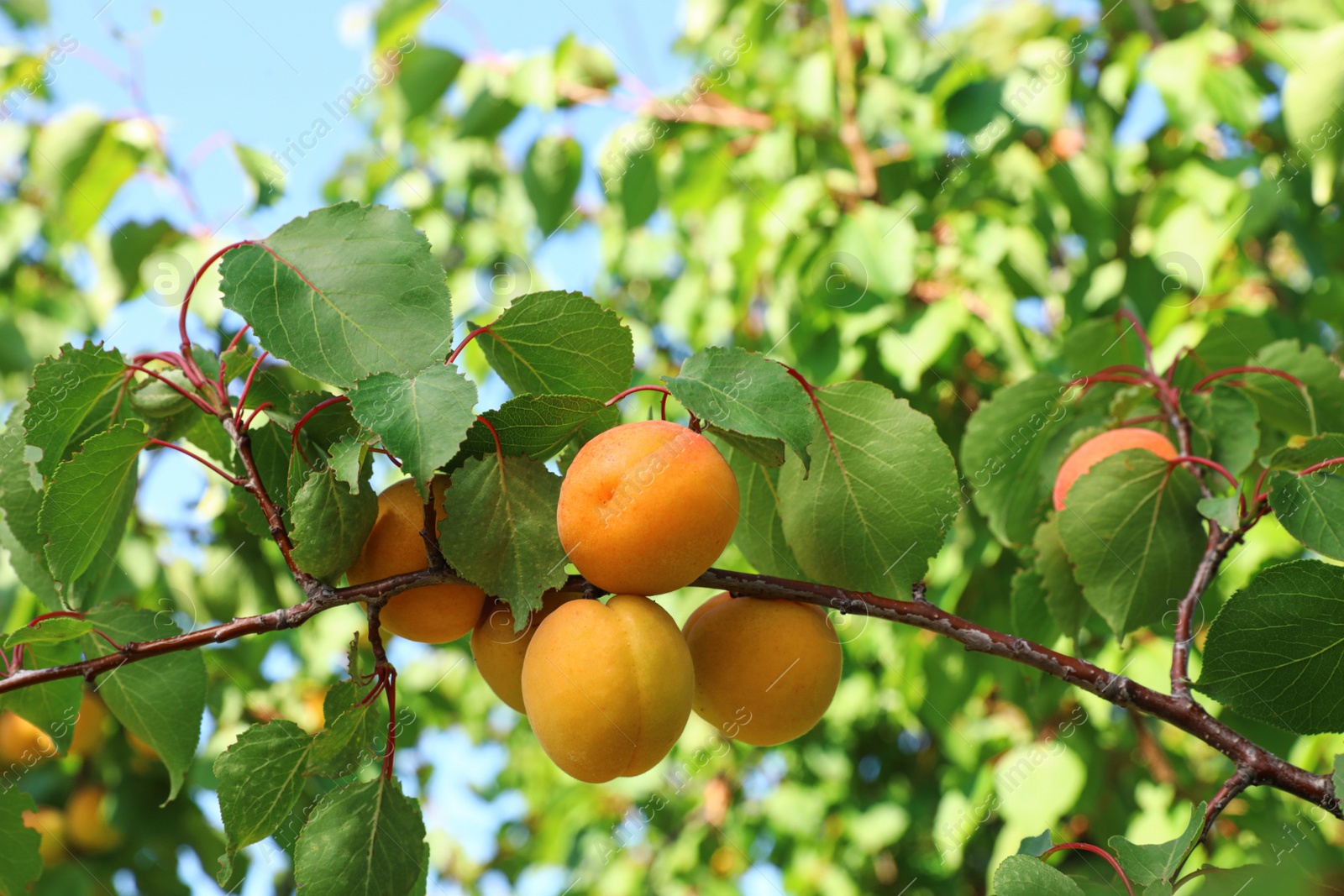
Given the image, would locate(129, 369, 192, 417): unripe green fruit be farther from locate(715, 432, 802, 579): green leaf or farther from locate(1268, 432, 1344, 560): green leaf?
locate(1268, 432, 1344, 560): green leaf

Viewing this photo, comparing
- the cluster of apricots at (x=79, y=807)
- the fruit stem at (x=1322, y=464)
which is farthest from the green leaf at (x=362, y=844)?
the cluster of apricots at (x=79, y=807)

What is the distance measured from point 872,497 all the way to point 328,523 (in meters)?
0.35

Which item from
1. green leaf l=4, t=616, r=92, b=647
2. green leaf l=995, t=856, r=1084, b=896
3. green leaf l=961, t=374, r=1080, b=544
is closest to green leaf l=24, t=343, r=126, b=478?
green leaf l=4, t=616, r=92, b=647

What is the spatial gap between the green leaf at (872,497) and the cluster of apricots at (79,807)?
5.02 ft

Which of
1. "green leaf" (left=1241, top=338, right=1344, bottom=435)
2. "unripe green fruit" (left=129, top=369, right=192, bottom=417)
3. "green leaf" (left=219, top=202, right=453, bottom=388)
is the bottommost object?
"green leaf" (left=1241, top=338, right=1344, bottom=435)

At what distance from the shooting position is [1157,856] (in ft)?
1.83

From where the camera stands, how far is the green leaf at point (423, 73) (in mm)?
1934

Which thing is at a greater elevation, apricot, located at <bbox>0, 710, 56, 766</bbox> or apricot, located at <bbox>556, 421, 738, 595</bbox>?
apricot, located at <bbox>556, 421, 738, 595</bbox>

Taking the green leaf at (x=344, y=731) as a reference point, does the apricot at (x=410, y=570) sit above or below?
above

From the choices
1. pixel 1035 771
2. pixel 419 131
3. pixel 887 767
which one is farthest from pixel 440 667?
pixel 1035 771

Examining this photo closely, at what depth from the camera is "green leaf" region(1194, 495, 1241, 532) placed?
26.6 inches

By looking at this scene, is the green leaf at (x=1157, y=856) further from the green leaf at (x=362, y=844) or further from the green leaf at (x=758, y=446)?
the green leaf at (x=362, y=844)

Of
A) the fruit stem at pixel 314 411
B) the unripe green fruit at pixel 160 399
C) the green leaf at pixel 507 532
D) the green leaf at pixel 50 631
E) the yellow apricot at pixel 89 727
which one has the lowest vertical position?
the yellow apricot at pixel 89 727

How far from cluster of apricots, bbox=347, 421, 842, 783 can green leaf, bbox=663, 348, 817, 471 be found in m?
0.03
